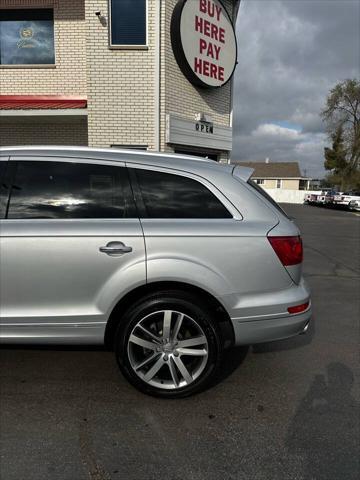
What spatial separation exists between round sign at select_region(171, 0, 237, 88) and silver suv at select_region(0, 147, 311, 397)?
6702mm

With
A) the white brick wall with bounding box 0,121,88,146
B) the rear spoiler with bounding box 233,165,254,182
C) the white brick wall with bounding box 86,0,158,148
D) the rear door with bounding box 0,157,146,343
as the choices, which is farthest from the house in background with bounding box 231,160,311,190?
the rear door with bounding box 0,157,146,343

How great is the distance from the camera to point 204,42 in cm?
896

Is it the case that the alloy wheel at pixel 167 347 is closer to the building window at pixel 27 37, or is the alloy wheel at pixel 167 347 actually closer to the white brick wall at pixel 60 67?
the white brick wall at pixel 60 67

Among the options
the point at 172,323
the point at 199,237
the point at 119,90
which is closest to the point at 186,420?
the point at 172,323

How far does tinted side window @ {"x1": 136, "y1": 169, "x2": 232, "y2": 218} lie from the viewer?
280 centimetres

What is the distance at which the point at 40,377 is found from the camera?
3129 mm

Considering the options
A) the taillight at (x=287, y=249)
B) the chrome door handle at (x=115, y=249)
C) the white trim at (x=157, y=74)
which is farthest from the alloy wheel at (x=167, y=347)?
the white trim at (x=157, y=74)

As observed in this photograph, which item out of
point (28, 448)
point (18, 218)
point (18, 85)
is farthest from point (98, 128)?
point (28, 448)

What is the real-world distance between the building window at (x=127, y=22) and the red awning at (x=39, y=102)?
63.2 inches

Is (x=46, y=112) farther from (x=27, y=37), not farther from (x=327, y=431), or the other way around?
(x=327, y=431)

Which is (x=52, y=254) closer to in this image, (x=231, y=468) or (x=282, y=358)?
(x=231, y=468)

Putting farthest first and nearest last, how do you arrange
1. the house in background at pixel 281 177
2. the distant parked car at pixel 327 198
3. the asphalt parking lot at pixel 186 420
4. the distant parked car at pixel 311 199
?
the house in background at pixel 281 177 → the distant parked car at pixel 311 199 → the distant parked car at pixel 327 198 → the asphalt parking lot at pixel 186 420

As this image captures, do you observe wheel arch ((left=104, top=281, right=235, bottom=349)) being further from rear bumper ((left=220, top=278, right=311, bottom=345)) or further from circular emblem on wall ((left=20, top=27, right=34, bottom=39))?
circular emblem on wall ((left=20, top=27, right=34, bottom=39))

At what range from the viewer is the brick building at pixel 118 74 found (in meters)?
8.25
